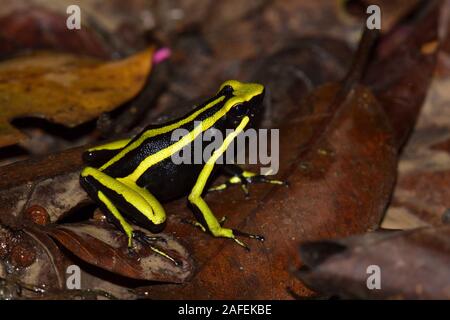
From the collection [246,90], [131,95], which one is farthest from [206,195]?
[131,95]

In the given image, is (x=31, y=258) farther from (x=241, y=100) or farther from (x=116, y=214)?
(x=241, y=100)

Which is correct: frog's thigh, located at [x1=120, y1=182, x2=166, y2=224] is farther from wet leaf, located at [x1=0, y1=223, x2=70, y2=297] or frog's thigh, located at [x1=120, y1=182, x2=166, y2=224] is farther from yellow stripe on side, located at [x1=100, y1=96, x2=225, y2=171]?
wet leaf, located at [x1=0, y1=223, x2=70, y2=297]

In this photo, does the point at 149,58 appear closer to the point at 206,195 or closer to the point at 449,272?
the point at 206,195

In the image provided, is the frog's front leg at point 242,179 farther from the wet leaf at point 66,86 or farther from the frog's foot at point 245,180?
the wet leaf at point 66,86

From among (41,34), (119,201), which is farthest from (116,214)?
(41,34)

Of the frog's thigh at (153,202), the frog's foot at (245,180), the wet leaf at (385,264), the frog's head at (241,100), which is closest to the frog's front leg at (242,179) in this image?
the frog's foot at (245,180)

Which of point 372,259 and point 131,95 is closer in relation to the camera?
point 372,259
